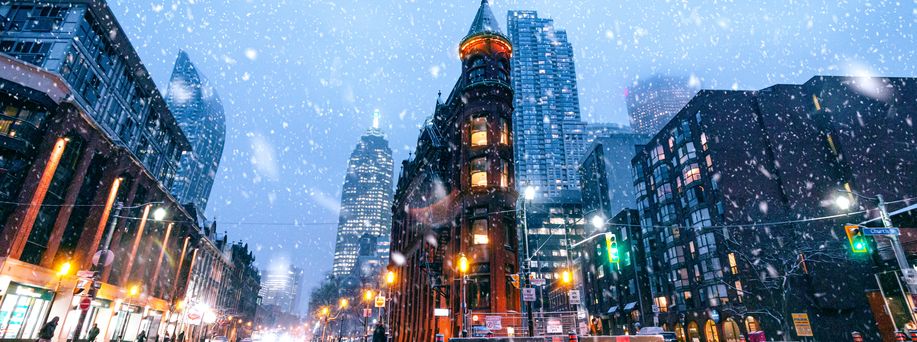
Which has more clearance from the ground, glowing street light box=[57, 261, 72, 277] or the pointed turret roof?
the pointed turret roof

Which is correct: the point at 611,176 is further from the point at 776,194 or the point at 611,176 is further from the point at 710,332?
the point at 710,332

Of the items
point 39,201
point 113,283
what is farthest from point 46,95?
point 113,283

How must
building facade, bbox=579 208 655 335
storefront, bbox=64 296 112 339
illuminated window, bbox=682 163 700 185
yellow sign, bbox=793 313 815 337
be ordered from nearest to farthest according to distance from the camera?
storefront, bbox=64 296 112 339 < yellow sign, bbox=793 313 815 337 < illuminated window, bbox=682 163 700 185 < building facade, bbox=579 208 655 335

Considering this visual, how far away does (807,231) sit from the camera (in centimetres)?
5175

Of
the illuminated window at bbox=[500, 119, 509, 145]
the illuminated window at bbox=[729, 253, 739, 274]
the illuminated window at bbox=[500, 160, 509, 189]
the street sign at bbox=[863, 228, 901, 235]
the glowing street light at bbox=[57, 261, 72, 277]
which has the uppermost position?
the illuminated window at bbox=[500, 119, 509, 145]

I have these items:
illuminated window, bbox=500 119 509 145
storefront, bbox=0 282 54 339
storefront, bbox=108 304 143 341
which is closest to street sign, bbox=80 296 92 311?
storefront, bbox=0 282 54 339

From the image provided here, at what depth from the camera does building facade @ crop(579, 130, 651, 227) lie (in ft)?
350

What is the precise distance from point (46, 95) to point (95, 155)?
6.05 meters

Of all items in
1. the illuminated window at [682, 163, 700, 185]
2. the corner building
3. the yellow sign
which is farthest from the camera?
the illuminated window at [682, 163, 700, 185]

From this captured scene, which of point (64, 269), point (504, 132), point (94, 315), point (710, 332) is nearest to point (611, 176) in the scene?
point (710, 332)

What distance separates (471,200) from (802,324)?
43461mm

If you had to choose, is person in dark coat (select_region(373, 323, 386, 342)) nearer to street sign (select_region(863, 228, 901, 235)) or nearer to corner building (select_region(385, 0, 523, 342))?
corner building (select_region(385, 0, 523, 342))

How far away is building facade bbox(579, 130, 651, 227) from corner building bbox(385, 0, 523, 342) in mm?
74167

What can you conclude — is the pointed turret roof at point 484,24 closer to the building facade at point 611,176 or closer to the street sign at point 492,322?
the street sign at point 492,322
